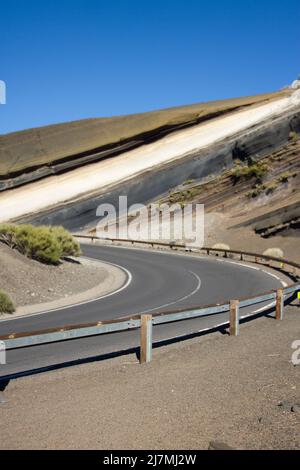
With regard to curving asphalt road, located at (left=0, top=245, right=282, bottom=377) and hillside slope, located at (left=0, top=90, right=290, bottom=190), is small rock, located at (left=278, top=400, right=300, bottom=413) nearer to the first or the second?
curving asphalt road, located at (left=0, top=245, right=282, bottom=377)

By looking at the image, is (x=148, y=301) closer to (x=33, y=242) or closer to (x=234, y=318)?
(x=234, y=318)

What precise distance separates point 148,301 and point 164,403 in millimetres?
11140

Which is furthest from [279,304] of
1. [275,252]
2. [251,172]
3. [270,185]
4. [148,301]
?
[251,172]

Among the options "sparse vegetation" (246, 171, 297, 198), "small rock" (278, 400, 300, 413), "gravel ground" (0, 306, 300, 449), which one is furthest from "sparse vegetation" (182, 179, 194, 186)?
"small rock" (278, 400, 300, 413)

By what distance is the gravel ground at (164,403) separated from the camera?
531 cm

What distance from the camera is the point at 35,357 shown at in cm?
973

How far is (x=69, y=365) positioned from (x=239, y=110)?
2171 inches

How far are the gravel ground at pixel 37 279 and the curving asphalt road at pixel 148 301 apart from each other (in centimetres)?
215

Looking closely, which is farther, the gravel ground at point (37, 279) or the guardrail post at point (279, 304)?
the gravel ground at point (37, 279)

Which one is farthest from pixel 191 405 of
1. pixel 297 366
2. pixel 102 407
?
pixel 297 366

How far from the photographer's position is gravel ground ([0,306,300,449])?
5.31 metres

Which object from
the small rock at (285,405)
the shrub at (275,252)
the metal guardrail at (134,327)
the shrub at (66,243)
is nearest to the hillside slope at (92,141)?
the shrub at (275,252)

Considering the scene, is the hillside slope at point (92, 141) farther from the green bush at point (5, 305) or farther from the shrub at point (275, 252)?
the green bush at point (5, 305)
